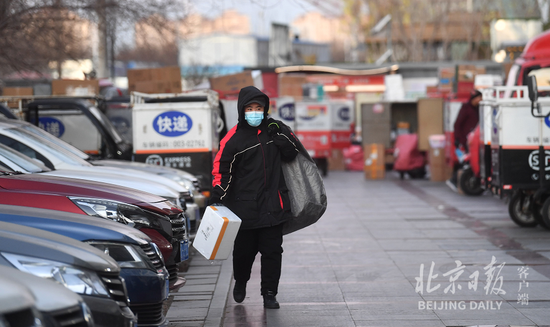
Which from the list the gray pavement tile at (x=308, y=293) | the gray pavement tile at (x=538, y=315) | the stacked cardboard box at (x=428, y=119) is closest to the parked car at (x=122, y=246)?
the gray pavement tile at (x=308, y=293)

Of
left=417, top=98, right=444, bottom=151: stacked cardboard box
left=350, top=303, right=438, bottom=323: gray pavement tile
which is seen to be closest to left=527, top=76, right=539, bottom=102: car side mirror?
left=350, top=303, right=438, bottom=323: gray pavement tile

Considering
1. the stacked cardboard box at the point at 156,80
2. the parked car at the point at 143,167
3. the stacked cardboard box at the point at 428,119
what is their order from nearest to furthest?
the parked car at the point at 143,167, the stacked cardboard box at the point at 156,80, the stacked cardboard box at the point at 428,119

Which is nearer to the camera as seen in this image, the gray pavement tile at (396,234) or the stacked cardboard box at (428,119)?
the gray pavement tile at (396,234)

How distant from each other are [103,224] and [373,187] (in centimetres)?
1387

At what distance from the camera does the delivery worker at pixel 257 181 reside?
6.23 metres

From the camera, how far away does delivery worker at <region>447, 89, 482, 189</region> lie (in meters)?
15.4

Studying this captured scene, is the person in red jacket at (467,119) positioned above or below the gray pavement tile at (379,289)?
above

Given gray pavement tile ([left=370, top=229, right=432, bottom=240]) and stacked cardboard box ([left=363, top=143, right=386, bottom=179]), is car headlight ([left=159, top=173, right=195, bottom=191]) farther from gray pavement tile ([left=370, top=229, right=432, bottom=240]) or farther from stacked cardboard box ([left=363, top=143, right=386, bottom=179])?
stacked cardboard box ([left=363, top=143, right=386, bottom=179])

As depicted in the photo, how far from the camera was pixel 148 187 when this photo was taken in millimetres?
8016

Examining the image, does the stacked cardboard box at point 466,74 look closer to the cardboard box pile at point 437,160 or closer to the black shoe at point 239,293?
the cardboard box pile at point 437,160

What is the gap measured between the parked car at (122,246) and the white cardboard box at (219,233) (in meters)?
0.95

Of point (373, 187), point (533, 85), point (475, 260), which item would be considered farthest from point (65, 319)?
point (373, 187)

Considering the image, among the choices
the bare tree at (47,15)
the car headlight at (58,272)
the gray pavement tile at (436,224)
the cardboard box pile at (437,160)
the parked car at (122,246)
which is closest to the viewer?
the car headlight at (58,272)

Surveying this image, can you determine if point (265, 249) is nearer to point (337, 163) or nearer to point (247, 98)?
point (247, 98)
